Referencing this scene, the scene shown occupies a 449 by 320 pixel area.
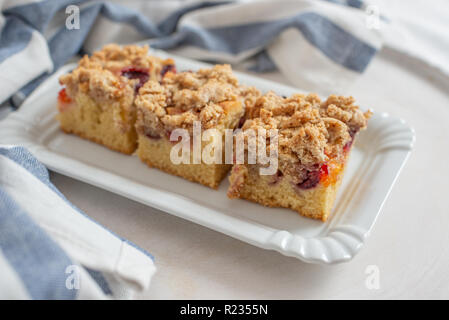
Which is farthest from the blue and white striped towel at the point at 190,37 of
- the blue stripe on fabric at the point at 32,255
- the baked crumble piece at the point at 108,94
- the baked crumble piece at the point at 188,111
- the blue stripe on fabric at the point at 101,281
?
the baked crumble piece at the point at 188,111

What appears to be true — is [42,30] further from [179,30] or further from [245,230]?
[245,230]

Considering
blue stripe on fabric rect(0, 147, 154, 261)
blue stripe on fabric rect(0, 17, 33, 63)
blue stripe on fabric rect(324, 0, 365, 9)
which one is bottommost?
blue stripe on fabric rect(0, 147, 154, 261)

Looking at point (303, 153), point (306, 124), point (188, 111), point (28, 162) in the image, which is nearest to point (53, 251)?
point (28, 162)

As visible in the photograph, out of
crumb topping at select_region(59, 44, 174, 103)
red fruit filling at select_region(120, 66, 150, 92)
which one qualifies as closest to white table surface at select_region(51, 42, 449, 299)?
crumb topping at select_region(59, 44, 174, 103)

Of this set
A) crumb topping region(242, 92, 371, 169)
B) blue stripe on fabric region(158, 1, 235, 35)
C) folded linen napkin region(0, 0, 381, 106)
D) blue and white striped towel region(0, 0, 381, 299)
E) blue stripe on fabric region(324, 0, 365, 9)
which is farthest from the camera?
blue stripe on fabric region(324, 0, 365, 9)

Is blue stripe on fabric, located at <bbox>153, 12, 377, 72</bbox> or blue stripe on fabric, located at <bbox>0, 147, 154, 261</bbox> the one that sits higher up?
blue stripe on fabric, located at <bbox>153, 12, 377, 72</bbox>

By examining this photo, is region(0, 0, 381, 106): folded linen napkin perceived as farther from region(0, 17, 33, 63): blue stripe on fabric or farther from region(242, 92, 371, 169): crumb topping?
region(242, 92, 371, 169): crumb topping
